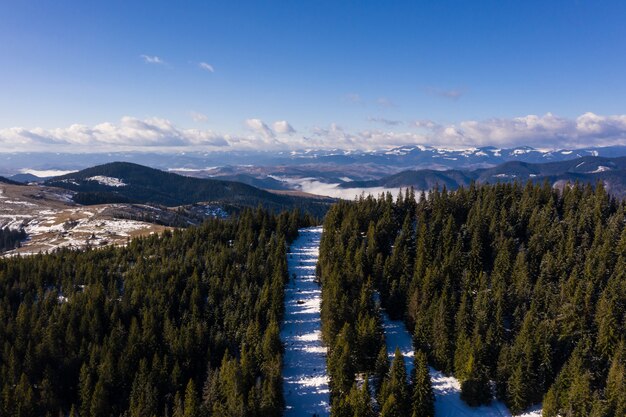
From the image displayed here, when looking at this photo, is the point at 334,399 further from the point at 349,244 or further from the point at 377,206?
the point at 377,206

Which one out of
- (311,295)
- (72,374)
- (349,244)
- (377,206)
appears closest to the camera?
(72,374)

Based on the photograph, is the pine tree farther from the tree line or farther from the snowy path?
the snowy path

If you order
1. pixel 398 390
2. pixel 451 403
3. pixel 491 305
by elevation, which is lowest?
pixel 451 403

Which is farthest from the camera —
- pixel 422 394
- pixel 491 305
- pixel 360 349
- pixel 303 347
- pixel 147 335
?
pixel 303 347

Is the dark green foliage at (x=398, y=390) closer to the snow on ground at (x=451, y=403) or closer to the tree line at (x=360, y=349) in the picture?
the tree line at (x=360, y=349)

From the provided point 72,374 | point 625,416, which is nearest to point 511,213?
point 625,416

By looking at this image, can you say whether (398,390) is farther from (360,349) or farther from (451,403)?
(451,403)

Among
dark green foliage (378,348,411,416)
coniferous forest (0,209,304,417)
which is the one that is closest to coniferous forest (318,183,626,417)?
dark green foliage (378,348,411,416)

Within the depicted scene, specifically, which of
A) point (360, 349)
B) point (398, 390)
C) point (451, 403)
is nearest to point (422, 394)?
point (398, 390)
